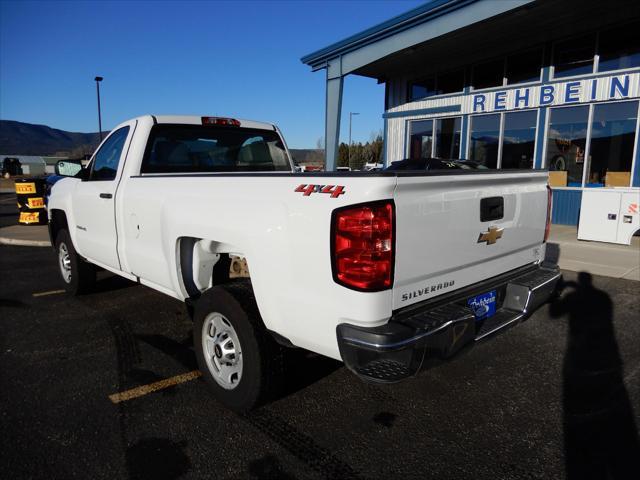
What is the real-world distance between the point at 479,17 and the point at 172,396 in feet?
34.2

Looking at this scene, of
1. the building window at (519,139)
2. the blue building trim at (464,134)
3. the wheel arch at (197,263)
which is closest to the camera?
the wheel arch at (197,263)

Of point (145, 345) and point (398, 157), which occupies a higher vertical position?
point (398, 157)

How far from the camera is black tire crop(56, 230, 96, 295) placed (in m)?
5.35

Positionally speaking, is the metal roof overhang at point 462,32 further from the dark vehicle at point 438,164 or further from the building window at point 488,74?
the dark vehicle at point 438,164

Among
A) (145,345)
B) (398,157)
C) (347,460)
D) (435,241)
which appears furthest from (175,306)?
(398,157)

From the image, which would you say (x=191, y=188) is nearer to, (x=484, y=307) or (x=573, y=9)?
(x=484, y=307)

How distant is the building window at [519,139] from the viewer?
12492 millimetres

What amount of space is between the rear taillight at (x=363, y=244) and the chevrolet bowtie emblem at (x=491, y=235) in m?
0.91

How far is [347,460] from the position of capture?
2.47 meters

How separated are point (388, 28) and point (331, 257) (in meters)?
11.6

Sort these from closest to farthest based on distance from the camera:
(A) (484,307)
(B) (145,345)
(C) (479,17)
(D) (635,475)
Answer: (D) (635,475), (A) (484,307), (B) (145,345), (C) (479,17)

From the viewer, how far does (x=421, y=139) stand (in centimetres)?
1557

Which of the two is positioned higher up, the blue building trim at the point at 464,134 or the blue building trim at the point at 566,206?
the blue building trim at the point at 464,134

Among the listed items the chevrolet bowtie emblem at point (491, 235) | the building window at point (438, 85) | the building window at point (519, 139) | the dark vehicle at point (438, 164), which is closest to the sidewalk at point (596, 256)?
the dark vehicle at point (438, 164)
